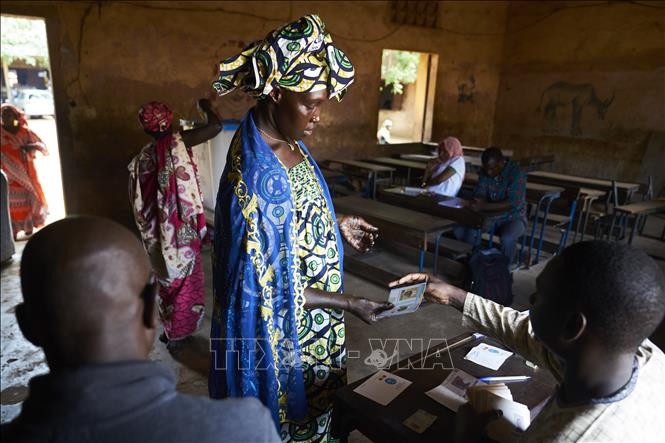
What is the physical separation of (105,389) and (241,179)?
91 cm

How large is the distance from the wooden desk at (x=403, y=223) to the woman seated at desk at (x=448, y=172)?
2.51ft

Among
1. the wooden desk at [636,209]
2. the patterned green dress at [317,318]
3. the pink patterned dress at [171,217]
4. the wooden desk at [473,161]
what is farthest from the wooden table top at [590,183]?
the patterned green dress at [317,318]

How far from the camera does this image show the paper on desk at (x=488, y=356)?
5.31ft

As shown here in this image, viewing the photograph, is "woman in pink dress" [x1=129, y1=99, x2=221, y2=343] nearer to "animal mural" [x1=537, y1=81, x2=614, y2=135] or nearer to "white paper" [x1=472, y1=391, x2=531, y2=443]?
"white paper" [x1=472, y1=391, x2=531, y2=443]

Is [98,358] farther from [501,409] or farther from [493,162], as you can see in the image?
[493,162]

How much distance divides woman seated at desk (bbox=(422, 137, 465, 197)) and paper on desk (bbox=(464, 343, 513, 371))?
3645 millimetres

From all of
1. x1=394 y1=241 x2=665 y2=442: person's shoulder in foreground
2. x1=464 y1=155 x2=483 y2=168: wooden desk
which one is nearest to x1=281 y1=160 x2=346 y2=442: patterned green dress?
x1=394 y1=241 x2=665 y2=442: person's shoulder in foreground

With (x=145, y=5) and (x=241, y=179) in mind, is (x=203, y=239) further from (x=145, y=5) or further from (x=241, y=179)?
(x=145, y=5)

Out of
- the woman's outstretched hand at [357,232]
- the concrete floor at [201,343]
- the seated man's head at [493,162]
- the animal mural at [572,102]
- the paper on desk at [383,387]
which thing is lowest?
the concrete floor at [201,343]

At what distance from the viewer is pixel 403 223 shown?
4266 mm

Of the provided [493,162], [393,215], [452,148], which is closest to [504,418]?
[393,215]

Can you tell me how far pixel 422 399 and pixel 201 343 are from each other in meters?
2.48

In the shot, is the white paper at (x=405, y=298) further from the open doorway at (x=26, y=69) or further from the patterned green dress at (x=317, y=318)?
the open doorway at (x=26, y=69)

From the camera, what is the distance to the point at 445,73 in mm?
9734
